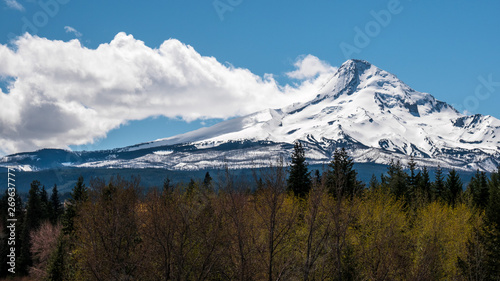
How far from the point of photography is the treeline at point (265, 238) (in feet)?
91.5

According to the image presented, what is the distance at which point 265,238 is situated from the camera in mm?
37438

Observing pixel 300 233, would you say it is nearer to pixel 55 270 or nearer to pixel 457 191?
pixel 55 270

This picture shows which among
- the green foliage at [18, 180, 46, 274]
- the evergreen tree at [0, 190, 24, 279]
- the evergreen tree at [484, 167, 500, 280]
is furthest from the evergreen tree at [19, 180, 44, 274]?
the evergreen tree at [484, 167, 500, 280]

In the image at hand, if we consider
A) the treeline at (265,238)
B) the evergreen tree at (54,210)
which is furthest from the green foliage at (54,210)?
the treeline at (265,238)

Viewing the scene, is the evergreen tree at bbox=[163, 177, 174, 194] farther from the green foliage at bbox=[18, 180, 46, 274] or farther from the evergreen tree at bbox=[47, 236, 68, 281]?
the green foliage at bbox=[18, 180, 46, 274]

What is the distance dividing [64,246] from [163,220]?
25271 mm

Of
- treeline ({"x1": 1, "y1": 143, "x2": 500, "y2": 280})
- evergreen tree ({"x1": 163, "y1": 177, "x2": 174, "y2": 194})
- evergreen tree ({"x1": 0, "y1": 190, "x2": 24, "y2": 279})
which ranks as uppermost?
evergreen tree ({"x1": 163, "y1": 177, "x2": 174, "y2": 194})

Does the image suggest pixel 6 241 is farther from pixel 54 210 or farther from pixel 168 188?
pixel 168 188

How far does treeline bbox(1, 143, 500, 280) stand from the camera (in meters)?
27.9

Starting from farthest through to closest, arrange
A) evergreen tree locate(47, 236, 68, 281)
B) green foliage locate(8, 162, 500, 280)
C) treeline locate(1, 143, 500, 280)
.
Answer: evergreen tree locate(47, 236, 68, 281) → green foliage locate(8, 162, 500, 280) → treeline locate(1, 143, 500, 280)

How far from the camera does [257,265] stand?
29969mm

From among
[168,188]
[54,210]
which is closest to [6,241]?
[54,210]

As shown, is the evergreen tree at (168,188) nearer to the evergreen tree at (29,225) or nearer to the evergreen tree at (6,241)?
the evergreen tree at (6,241)

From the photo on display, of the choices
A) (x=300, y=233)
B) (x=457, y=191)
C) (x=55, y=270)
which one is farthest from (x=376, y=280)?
(x=457, y=191)
